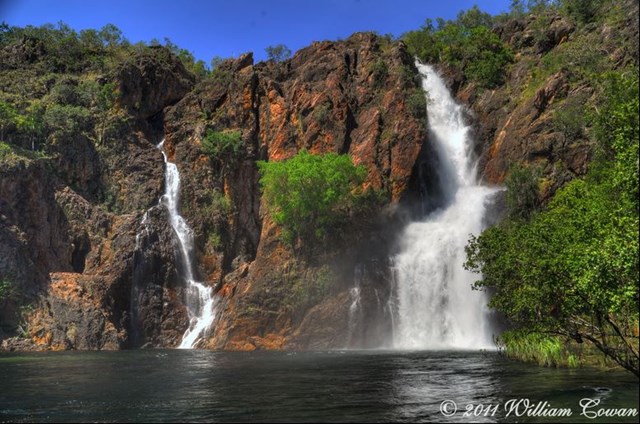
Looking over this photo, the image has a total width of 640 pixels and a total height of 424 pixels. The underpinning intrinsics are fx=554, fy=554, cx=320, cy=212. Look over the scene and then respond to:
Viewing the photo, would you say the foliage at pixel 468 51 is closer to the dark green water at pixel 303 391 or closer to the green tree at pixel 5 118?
the dark green water at pixel 303 391

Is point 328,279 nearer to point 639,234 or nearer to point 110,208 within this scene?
point 110,208

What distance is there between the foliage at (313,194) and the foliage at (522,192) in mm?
16082

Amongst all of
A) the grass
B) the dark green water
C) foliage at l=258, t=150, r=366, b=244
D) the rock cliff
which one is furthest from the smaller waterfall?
the grass

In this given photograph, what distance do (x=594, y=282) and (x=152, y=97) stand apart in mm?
71647

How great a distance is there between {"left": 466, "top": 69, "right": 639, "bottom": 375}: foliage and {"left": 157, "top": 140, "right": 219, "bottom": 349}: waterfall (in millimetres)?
34818

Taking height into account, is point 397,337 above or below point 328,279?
below

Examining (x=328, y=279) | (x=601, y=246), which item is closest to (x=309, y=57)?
(x=328, y=279)

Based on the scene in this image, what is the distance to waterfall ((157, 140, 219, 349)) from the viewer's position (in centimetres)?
5888

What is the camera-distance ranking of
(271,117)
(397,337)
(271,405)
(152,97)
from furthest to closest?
1. (152,97)
2. (271,117)
3. (397,337)
4. (271,405)

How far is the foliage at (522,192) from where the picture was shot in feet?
179

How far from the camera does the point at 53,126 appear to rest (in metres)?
71.2

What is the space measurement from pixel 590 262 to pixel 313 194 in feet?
138

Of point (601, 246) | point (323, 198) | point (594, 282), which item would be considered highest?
point (323, 198)

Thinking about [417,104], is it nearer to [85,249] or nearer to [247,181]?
[247,181]
